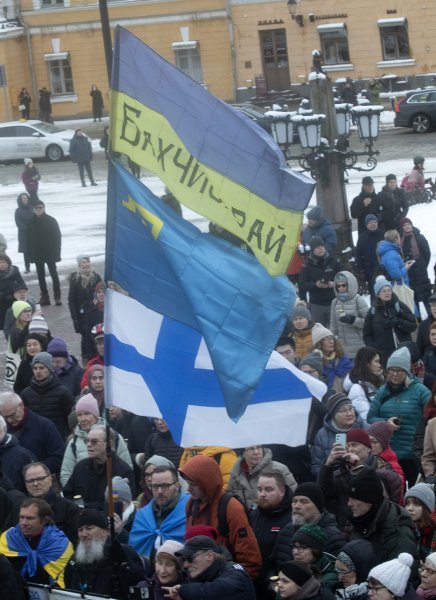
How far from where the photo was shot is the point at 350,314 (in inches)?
538

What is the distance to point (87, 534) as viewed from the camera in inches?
313

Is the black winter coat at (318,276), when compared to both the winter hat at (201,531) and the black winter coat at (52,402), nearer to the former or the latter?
the black winter coat at (52,402)

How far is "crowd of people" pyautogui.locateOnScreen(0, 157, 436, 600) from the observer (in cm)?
747

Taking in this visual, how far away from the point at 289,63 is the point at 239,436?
40.2 m

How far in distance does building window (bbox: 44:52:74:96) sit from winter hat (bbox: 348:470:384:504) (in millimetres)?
41858

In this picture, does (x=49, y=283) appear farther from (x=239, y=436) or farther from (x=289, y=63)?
(x=289, y=63)

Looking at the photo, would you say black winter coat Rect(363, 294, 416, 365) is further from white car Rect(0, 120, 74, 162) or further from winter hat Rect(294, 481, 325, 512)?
white car Rect(0, 120, 74, 162)

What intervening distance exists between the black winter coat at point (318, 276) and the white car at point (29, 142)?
938 inches

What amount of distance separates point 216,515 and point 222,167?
1826mm

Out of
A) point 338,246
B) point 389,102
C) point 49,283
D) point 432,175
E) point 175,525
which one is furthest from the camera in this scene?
point 389,102

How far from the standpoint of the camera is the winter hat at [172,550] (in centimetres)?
745

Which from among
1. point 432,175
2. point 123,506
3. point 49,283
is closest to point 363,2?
point 432,175

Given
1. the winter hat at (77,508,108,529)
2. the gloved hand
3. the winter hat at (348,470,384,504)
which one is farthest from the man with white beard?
the gloved hand

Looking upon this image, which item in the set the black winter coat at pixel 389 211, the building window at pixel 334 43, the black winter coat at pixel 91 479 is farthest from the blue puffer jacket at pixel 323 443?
the building window at pixel 334 43
